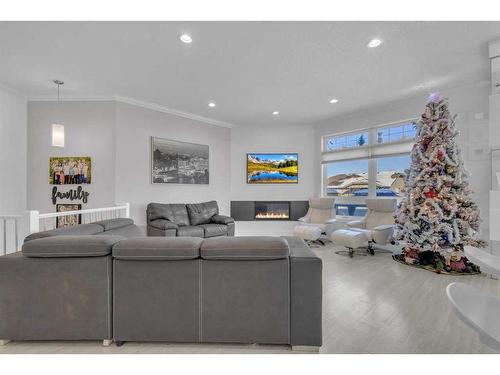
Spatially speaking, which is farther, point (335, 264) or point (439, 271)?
point (335, 264)

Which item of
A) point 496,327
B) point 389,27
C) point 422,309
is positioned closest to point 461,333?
point 422,309

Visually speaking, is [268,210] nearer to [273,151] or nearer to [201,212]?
[273,151]

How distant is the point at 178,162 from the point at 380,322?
4625 millimetres

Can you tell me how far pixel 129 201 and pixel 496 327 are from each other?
16.3 ft

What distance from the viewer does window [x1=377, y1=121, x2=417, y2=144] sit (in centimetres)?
469

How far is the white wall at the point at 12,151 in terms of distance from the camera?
3.96 meters

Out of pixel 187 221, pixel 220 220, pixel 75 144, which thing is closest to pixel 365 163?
pixel 220 220

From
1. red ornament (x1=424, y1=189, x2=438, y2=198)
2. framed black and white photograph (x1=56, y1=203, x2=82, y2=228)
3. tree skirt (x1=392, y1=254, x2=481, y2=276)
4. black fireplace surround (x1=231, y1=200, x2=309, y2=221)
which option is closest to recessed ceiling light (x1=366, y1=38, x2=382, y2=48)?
red ornament (x1=424, y1=189, x2=438, y2=198)

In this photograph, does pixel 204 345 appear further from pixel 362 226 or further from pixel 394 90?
pixel 394 90

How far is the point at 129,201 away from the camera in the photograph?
456 centimetres

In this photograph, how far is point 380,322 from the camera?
2.01m

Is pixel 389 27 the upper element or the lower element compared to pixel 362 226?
upper

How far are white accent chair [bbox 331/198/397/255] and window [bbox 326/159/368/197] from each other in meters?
0.68

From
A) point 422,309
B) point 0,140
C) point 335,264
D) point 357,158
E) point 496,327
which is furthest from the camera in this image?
point 357,158
